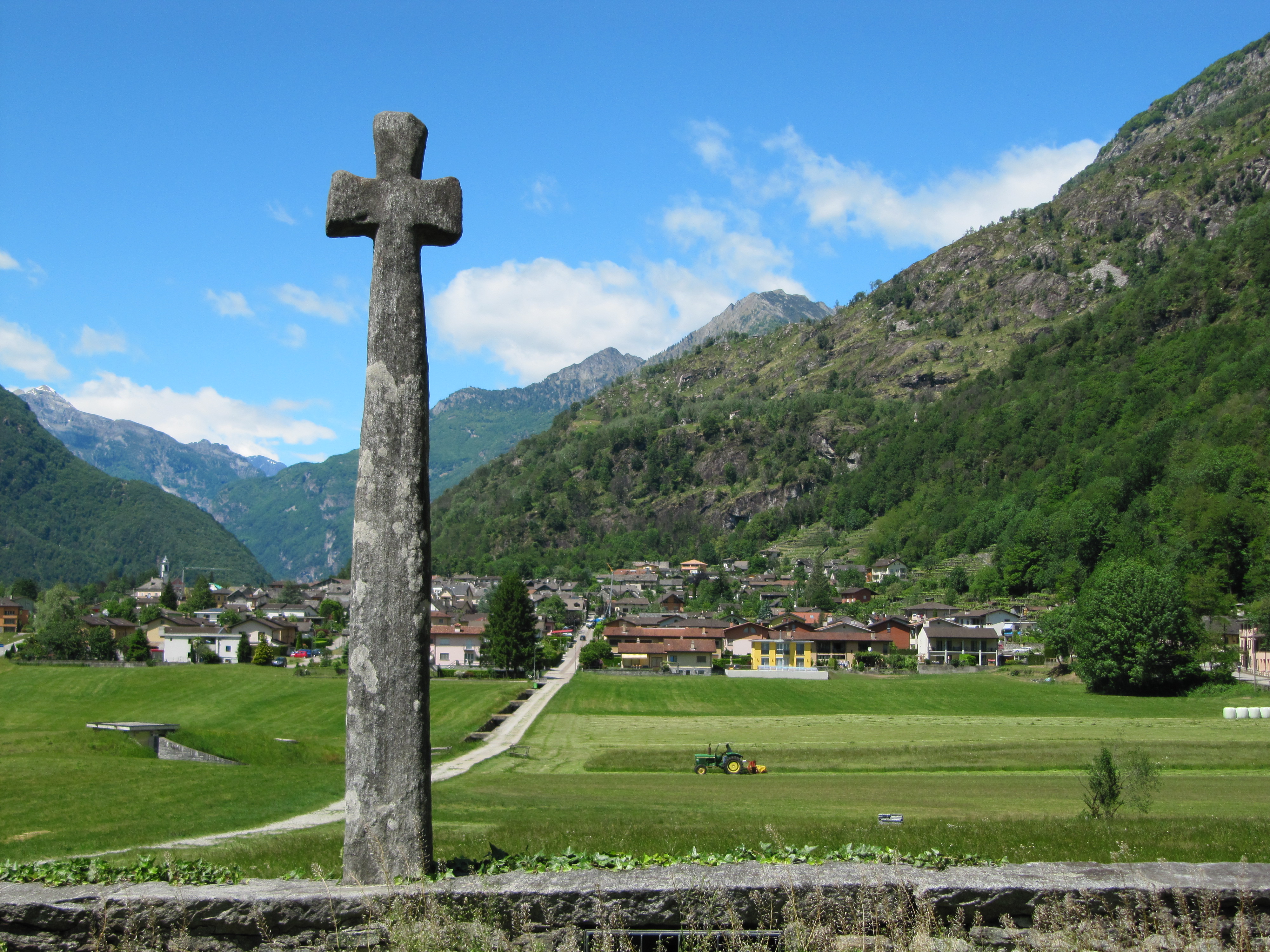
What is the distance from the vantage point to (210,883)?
7113 millimetres

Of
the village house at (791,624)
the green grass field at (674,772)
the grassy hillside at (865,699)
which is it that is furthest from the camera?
the village house at (791,624)

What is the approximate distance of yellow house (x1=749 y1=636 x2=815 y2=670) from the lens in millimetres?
115125

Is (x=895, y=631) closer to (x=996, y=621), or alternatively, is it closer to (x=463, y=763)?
(x=996, y=621)

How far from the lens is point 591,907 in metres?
6.62

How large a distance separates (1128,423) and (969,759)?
15511cm

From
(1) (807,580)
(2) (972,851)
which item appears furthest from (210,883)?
(1) (807,580)

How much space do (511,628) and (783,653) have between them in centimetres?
4348

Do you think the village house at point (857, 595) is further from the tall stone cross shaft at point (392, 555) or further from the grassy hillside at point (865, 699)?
the tall stone cross shaft at point (392, 555)

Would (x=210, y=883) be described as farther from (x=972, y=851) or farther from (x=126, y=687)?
(x=126, y=687)

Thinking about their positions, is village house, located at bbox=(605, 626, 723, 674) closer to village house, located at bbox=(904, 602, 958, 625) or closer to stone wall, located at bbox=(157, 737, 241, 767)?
village house, located at bbox=(904, 602, 958, 625)

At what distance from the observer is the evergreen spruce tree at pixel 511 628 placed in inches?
3452

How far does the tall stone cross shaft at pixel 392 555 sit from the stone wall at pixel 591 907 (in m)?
1.18

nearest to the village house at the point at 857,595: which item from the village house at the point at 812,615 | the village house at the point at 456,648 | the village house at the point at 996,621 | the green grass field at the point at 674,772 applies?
the village house at the point at 812,615

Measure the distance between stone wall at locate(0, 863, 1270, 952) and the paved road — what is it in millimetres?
10967
